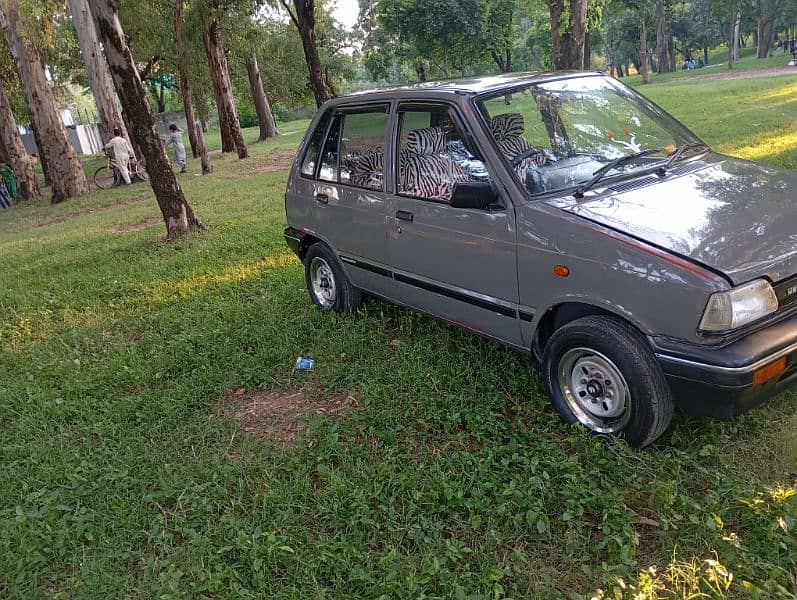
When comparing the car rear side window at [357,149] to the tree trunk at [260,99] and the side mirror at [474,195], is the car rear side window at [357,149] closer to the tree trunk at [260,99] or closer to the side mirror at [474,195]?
the side mirror at [474,195]

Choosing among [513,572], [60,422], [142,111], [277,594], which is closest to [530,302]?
[513,572]

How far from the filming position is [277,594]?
2.70 meters

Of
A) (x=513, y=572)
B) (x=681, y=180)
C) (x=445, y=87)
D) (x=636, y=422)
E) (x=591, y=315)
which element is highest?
(x=445, y=87)

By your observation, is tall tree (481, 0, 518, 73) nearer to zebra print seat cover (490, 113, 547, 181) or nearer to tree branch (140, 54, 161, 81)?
tree branch (140, 54, 161, 81)

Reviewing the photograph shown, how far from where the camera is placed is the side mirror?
11.4 feet

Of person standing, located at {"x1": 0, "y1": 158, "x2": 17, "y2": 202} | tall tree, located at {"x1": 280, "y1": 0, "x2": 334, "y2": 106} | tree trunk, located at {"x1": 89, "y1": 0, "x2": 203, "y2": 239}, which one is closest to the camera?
tree trunk, located at {"x1": 89, "y1": 0, "x2": 203, "y2": 239}

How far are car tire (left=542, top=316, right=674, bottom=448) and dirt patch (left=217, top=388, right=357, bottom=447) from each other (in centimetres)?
147

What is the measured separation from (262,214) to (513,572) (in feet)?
28.2

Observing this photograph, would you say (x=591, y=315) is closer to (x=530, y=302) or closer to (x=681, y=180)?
(x=530, y=302)

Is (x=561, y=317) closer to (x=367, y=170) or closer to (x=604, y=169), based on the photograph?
(x=604, y=169)

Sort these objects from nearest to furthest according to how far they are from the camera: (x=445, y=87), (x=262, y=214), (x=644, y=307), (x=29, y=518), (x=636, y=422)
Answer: (x=644, y=307)
(x=636, y=422)
(x=29, y=518)
(x=445, y=87)
(x=262, y=214)

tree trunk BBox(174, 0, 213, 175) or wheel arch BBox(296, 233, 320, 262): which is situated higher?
tree trunk BBox(174, 0, 213, 175)

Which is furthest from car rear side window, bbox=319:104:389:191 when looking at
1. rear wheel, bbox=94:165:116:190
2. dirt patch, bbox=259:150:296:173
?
rear wheel, bbox=94:165:116:190

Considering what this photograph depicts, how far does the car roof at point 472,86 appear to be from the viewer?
394 centimetres
